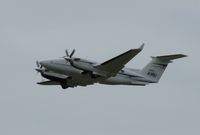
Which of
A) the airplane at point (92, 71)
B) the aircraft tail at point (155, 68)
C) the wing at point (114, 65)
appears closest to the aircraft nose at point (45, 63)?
the airplane at point (92, 71)

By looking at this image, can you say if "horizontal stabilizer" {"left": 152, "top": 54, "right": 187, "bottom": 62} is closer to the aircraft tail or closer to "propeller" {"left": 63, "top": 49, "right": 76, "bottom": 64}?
the aircraft tail

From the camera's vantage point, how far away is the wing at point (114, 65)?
57.2 metres

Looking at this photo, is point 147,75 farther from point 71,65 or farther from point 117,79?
point 71,65

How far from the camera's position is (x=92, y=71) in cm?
5903

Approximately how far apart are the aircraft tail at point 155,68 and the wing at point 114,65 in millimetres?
5464

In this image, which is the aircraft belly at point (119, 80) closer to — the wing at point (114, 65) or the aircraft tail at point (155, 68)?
the wing at point (114, 65)

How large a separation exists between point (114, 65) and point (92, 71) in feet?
6.61

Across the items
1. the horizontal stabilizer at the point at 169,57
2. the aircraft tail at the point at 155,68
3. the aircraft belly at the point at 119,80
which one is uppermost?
the horizontal stabilizer at the point at 169,57

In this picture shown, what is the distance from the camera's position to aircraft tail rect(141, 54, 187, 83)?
64.1 m

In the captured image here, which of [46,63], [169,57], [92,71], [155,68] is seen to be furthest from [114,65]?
[155,68]

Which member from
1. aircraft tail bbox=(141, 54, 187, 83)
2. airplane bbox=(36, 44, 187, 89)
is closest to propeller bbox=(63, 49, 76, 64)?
airplane bbox=(36, 44, 187, 89)

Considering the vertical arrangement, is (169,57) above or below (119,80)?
above

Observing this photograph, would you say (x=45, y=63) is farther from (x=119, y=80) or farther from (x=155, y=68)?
(x=155, y=68)

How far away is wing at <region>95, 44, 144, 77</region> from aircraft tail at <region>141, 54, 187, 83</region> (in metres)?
5.46
